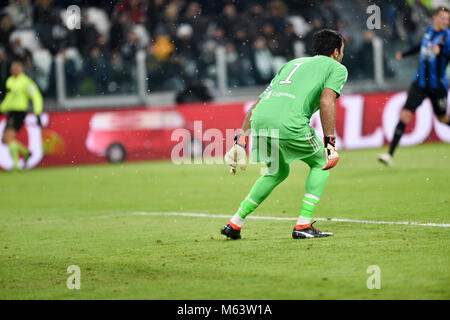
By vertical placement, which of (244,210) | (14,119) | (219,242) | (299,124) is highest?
(14,119)

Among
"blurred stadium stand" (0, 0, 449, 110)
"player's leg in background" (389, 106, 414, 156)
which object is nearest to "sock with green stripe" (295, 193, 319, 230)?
"player's leg in background" (389, 106, 414, 156)

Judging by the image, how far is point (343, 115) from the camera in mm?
18578

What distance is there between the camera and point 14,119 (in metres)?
18.3

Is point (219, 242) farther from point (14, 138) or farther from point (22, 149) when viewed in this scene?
point (22, 149)

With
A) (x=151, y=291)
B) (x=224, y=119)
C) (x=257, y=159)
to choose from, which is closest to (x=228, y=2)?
(x=224, y=119)

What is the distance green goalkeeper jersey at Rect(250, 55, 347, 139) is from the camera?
7008 millimetres

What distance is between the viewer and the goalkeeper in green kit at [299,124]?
6.98m

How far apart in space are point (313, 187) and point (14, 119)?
488 inches

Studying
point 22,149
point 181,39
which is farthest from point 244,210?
point 181,39

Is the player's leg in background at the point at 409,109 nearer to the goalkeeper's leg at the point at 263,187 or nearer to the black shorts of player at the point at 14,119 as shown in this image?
the goalkeeper's leg at the point at 263,187

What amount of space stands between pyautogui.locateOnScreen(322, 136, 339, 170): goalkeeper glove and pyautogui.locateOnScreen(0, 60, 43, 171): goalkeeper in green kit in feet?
39.3

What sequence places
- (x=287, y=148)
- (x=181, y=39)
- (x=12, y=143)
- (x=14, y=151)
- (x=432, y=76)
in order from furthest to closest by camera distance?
(x=181, y=39), (x=14, y=151), (x=12, y=143), (x=432, y=76), (x=287, y=148)

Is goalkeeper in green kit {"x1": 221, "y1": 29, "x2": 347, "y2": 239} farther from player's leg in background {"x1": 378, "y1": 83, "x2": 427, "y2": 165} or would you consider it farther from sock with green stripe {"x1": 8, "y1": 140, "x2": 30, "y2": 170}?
sock with green stripe {"x1": 8, "y1": 140, "x2": 30, "y2": 170}

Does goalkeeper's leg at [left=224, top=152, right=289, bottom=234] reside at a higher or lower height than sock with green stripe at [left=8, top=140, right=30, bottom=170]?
lower
